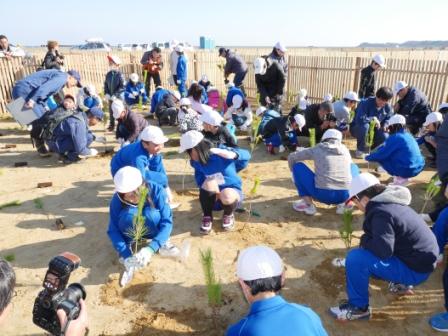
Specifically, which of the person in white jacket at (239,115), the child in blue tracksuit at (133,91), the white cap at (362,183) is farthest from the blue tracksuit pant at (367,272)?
the child in blue tracksuit at (133,91)

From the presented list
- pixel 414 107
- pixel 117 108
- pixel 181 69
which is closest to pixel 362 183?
pixel 117 108

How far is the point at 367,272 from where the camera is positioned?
8.91 feet

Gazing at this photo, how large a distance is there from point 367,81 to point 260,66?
2684 millimetres

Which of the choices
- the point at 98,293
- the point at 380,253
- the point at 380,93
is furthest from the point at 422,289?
the point at 380,93

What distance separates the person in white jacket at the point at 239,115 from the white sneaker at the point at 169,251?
4.94m

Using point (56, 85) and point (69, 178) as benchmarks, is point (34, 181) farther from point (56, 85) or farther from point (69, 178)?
point (56, 85)

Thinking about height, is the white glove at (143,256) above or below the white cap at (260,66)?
below

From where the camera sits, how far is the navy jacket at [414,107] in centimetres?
691

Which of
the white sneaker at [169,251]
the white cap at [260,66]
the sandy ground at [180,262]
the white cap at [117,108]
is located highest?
the white cap at [260,66]

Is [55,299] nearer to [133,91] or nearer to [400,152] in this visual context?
[400,152]

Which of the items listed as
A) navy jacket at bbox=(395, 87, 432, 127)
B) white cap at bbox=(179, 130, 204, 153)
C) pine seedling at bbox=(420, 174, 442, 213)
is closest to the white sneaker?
white cap at bbox=(179, 130, 204, 153)

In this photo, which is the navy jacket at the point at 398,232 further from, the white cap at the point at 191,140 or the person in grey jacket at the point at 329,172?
the white cap at the point at 191,140

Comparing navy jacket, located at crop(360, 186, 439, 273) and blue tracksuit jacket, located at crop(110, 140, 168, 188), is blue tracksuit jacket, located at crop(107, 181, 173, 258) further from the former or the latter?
navy jacket, located at crop(360, 186, 439, 273)

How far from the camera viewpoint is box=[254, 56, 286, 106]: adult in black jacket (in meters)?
8.16
